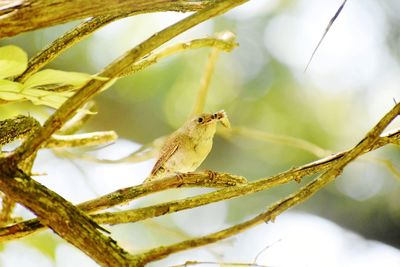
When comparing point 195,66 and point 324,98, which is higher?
point 195,66

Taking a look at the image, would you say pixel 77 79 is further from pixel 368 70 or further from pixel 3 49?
pixel 368 70

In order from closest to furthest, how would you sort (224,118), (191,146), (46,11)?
1. (46,11)
2. (224,118)
3. (191,146)

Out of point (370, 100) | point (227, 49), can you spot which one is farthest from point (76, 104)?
point (370, 100)

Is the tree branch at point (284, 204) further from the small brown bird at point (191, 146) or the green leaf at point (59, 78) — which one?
the small brown bird at point (191, 146)

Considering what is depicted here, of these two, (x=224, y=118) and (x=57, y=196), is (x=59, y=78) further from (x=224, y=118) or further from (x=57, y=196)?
(x=224, y=118)

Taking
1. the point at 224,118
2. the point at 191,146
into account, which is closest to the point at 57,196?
the point at 224,118

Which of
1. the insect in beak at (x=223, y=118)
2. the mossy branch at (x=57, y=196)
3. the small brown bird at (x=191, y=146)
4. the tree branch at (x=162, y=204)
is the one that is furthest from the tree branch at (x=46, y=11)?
the small brown bird at (x=191, y=146)

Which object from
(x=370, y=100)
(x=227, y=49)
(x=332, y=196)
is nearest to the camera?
(x=227, y=49)
